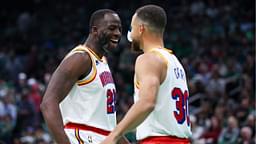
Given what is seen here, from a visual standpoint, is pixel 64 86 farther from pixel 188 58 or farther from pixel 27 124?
pixel 188 58

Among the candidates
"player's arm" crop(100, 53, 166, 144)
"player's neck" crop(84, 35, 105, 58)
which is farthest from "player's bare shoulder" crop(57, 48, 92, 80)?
"player's arm" crop(100, 53, 166, 144)

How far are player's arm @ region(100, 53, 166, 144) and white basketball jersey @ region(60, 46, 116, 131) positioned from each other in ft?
3.59

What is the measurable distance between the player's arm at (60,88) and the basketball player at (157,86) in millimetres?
731

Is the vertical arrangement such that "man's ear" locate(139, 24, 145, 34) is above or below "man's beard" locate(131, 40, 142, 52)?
above

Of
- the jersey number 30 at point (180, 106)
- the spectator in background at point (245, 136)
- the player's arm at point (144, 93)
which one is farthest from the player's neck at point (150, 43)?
the spectator in background at point (245, 136)

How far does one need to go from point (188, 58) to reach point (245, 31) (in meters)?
1.71

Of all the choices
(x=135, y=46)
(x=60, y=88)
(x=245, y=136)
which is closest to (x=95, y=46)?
(x=60, y=88)

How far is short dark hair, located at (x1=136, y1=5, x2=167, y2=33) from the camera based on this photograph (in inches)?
262

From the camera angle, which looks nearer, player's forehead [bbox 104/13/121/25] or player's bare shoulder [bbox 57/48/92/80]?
player's bare shoulder [bbox 57/48/92/80]

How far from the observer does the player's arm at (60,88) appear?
23.1 ft

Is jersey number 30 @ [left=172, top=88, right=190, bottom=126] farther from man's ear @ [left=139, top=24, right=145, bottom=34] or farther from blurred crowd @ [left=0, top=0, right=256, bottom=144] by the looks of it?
blurred crowd @ [left=0, top=0, right=256, bottom=144]

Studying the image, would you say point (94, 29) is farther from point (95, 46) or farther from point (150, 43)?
point (150, 43)

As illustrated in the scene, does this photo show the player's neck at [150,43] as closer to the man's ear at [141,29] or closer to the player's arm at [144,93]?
the man's ear at [141,29]

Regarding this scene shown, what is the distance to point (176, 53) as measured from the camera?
2014 centimetres
